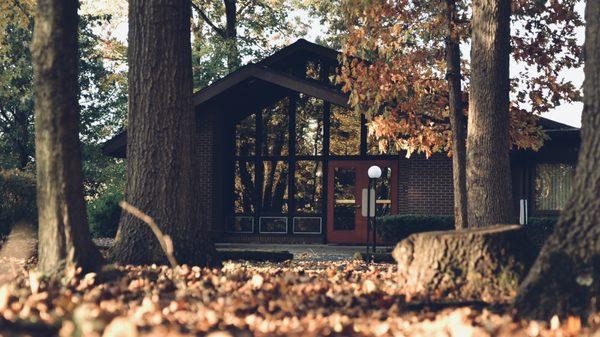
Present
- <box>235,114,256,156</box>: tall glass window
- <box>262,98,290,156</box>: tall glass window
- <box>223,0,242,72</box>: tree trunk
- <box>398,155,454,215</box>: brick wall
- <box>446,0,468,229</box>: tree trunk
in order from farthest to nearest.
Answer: <box>223,0,242,72</box>: tree trunk → <box>235,114,256,156</box>: tall glass window → <box>262,98,290,156</box>: tall glass window → <box>398,155,454,215</box>: brick wall → <box>446,0,468,229</box>: tree trunk

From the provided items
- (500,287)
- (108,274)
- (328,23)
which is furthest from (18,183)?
(328,23)

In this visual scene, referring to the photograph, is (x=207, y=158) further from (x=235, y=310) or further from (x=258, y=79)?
(x=235, y=310)

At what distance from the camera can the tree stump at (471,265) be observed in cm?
602

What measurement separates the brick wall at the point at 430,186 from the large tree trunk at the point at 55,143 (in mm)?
14782

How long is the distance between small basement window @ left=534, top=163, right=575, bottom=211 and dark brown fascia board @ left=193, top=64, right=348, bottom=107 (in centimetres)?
607

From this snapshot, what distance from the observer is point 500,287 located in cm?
603

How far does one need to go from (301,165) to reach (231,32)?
1239 centimetres

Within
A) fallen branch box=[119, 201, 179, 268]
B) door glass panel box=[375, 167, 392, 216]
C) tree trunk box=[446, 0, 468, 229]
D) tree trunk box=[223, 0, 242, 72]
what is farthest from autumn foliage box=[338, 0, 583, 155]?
tree trunk box=[223, 0, 242, 72]

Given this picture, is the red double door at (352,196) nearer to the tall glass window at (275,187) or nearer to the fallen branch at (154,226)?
the tall glass window at (275,187)

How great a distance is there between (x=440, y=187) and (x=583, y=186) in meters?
15.1

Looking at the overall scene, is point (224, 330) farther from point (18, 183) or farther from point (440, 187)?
point (440, 187)

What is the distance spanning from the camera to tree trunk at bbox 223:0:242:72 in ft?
101

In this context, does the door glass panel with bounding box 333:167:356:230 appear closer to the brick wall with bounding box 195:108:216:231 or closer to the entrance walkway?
the entrance walkway

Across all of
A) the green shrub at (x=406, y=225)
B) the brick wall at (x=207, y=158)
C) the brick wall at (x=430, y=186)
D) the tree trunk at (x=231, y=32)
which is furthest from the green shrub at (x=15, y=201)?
the tree trunk at (x=231, y=32)
